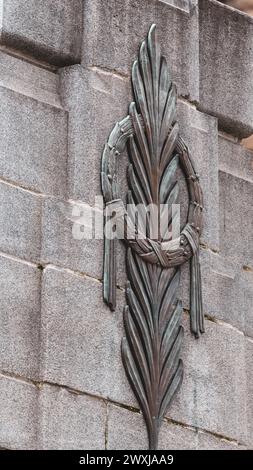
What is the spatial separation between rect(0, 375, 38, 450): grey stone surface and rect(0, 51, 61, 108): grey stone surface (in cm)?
224

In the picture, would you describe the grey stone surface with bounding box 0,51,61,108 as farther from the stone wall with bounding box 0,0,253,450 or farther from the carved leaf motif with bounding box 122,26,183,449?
the carved leaf motif with bounding box 122,26,183,449

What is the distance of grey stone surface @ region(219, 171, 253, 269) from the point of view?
18.7 m

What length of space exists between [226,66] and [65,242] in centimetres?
272

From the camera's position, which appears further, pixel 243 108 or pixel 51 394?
pixel 243 108

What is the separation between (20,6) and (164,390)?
3.07 m

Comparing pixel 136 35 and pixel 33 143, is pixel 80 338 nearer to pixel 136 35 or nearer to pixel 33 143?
pixel 33 143

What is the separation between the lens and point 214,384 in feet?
58.7

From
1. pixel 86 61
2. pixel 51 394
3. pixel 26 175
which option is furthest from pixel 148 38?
pixel 51 394

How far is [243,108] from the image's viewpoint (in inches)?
755

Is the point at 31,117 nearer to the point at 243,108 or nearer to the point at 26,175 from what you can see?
the point at 26,175

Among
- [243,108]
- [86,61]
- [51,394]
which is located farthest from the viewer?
[243,108]

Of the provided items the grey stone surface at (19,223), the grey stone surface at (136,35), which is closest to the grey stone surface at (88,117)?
the grey stone surface at (136,35)
